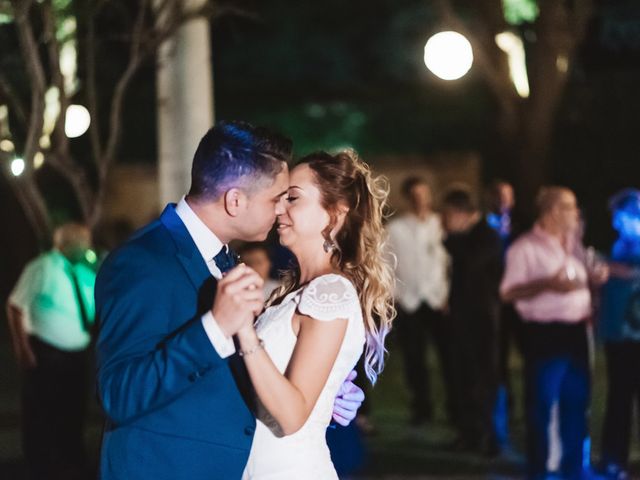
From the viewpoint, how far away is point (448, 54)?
36.8 ft

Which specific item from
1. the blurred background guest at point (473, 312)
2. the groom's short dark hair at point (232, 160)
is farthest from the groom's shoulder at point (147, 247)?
the blurred background guest at point (473, 312)

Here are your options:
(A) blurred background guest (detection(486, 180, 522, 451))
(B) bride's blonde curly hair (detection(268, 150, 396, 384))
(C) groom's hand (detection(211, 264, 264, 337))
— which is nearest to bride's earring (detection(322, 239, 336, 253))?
(B) bride's blonde curly hair (detection(268, 150, 396, 384))

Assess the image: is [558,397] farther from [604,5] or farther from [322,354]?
[604,5]

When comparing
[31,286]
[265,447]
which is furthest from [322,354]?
[31,286]

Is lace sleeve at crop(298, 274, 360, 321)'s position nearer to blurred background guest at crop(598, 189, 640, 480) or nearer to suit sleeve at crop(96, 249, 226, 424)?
suit sleeve at crop(96, 249, 226, 424)

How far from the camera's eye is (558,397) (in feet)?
27.5

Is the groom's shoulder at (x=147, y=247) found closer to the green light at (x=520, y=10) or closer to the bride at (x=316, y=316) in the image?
the bride at (x=316, y=316)

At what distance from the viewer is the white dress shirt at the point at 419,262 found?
424 inches

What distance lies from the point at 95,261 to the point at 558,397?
11.3 feet

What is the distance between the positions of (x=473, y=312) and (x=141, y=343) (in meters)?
6.37

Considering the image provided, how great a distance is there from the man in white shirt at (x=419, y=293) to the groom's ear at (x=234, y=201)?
7086mm

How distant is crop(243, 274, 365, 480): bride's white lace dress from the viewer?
3.79m

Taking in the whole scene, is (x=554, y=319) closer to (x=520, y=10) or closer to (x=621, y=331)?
(x=621, y=331)

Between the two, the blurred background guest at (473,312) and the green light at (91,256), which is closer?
the green light at (91,256)
